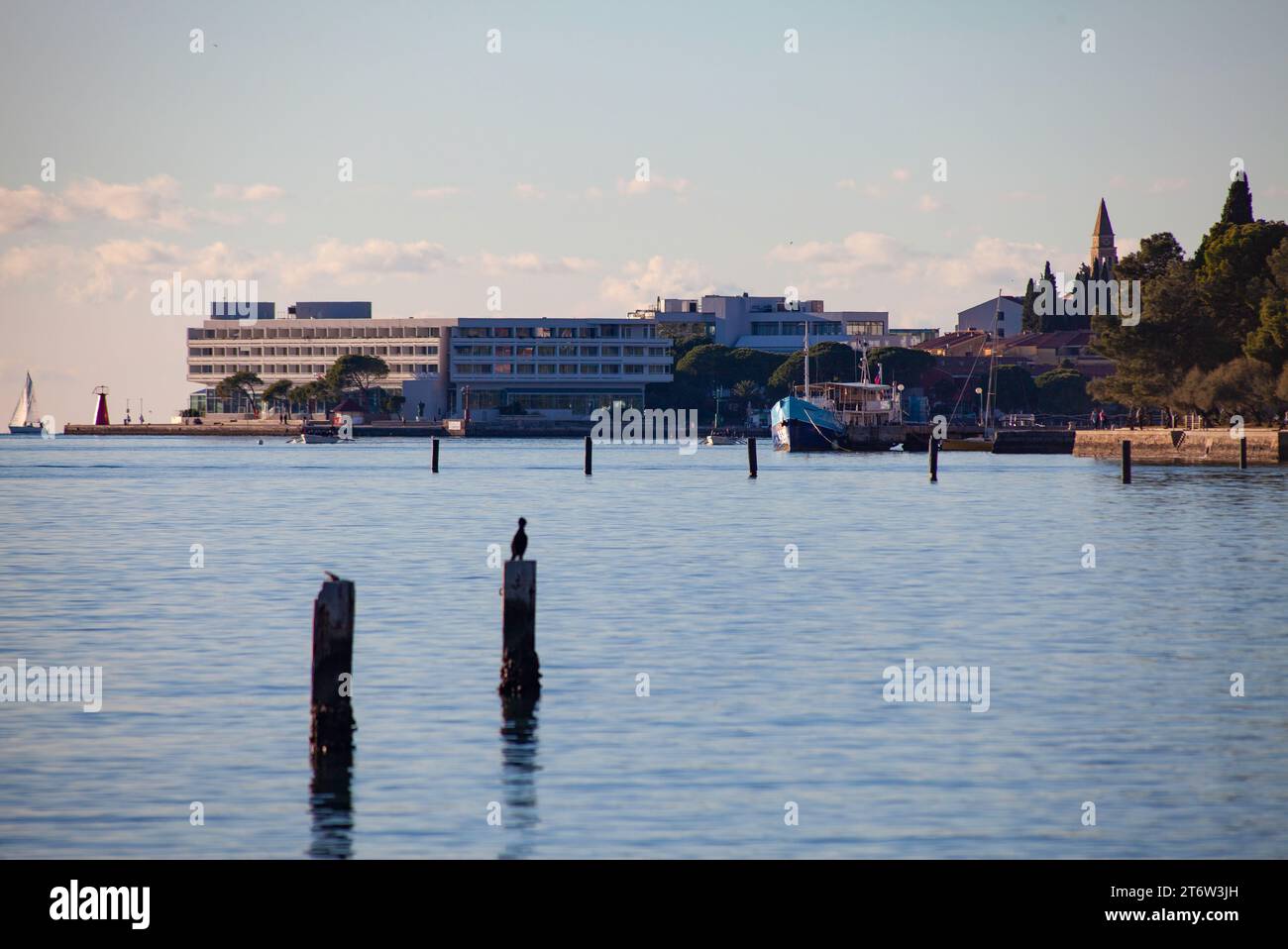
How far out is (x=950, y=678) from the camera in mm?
32406

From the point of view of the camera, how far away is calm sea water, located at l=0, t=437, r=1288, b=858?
22.2 meters

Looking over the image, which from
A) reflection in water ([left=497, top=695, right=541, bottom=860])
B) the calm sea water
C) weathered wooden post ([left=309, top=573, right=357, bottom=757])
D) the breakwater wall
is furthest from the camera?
the breakwater wall

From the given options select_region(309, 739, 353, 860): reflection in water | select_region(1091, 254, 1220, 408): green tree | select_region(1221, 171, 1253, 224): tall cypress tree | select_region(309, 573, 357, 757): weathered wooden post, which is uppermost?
select_region(1221, 171, 1253, 224): tall cypress tree

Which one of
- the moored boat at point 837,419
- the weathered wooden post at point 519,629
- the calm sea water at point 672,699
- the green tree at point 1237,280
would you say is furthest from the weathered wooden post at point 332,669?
the moored boat at point 837,419

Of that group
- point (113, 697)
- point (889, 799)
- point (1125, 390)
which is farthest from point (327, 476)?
point (889, 799)

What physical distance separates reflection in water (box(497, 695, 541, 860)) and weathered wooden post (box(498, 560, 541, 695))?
0.30 m

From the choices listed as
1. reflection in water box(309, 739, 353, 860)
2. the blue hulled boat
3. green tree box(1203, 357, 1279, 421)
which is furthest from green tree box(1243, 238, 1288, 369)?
reflection in water box(309, 739, 353, 860)

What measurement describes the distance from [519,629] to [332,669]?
491 centimetres

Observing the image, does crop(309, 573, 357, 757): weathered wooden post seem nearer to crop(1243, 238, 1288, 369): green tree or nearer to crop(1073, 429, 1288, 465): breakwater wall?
crop(1073, 429, 1288, 465): breakwater wall

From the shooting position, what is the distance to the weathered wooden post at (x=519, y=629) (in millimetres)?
28422

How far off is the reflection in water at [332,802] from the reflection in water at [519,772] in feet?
5.85

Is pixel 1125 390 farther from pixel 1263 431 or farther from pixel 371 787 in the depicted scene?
pixel 371 787

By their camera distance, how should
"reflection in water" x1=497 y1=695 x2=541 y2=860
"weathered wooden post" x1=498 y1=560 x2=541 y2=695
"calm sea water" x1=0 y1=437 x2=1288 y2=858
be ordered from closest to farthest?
"reflection in water" x1=497 y1=695 x2=541 y2=860 < "calm sea water" x1=0 y1=437 x2=1288 y2=858 < "weathered wooden post" x1=498 y1=560 x2=541 y2=695
